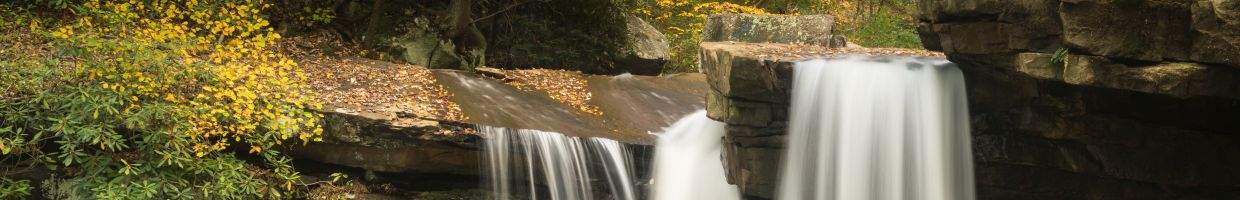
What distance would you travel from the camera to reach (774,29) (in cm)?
1212

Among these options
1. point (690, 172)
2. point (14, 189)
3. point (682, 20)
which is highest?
point (682, 20)

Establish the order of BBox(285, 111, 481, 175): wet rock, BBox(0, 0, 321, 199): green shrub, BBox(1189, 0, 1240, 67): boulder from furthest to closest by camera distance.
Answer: BBox(285, 111, 481, 175): wet rock → BBox(0, 0, 321, 199): green shrub → BBox(1189, 0, 1240, 67): boulder

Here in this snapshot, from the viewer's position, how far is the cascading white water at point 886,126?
7238mm

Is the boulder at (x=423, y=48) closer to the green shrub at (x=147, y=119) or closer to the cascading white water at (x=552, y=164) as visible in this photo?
the green shrub at (x=147, y=119)

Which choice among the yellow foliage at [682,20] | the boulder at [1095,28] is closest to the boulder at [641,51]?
the yellow foliage at [682,20]

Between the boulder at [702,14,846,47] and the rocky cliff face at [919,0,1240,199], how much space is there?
13.8ft

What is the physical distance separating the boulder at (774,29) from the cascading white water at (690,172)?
295 centimetres

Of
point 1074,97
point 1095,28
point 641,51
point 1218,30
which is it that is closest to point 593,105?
point 641,51

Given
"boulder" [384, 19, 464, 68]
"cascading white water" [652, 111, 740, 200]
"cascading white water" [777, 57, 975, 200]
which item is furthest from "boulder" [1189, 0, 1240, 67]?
"boulder" [384, 19, 464, 68]

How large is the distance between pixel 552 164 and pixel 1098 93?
443 cm

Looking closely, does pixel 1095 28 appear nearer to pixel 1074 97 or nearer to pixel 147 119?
pixel 1074 97

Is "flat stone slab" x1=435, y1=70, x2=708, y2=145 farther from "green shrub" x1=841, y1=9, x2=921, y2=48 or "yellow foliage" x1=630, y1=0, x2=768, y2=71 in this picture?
"green shrub" x1=841, y1=9, x2=921, y2=48

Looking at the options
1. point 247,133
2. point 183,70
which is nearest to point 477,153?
point 247,133

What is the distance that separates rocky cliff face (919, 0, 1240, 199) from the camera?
5.18 meters
